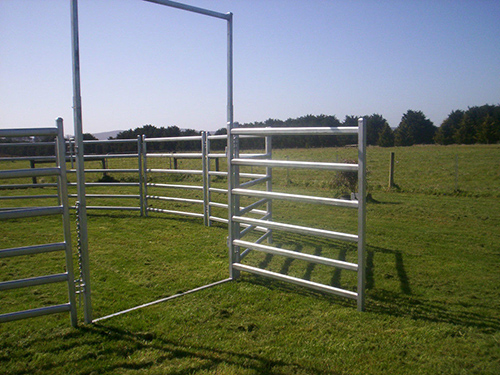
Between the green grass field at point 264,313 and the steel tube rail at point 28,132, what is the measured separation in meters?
1.51

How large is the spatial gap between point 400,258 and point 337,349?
2452 mm

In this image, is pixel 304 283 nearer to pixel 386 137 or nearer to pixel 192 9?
pixel 192 9

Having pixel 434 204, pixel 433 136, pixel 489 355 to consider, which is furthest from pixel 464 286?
pixel 433 136

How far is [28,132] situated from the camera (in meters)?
2.89

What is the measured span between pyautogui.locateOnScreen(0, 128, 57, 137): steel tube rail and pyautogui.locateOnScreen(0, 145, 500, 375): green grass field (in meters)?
1.51

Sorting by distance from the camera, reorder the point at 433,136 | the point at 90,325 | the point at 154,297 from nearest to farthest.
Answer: the point at 90,325, the point at 154,297, the point at 433,136

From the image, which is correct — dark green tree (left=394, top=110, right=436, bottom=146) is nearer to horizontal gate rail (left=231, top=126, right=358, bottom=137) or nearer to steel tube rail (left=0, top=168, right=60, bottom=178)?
horizontal gate rail (left=231, top=126, right=358, bottom=137)

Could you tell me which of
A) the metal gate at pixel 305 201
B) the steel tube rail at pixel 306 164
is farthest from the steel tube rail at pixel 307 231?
the steel tube rail at pixel 306 164

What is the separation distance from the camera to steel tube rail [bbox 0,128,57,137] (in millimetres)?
2840

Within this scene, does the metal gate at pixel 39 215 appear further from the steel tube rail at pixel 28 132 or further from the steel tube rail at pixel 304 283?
the steel tube rail at pixel 304 283

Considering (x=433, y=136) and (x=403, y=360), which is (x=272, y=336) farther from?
(x=433, y=136)

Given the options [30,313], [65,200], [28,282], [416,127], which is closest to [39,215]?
[65,200]

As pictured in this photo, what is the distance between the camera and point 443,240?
5.67 m

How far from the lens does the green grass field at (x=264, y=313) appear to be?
2631mm
